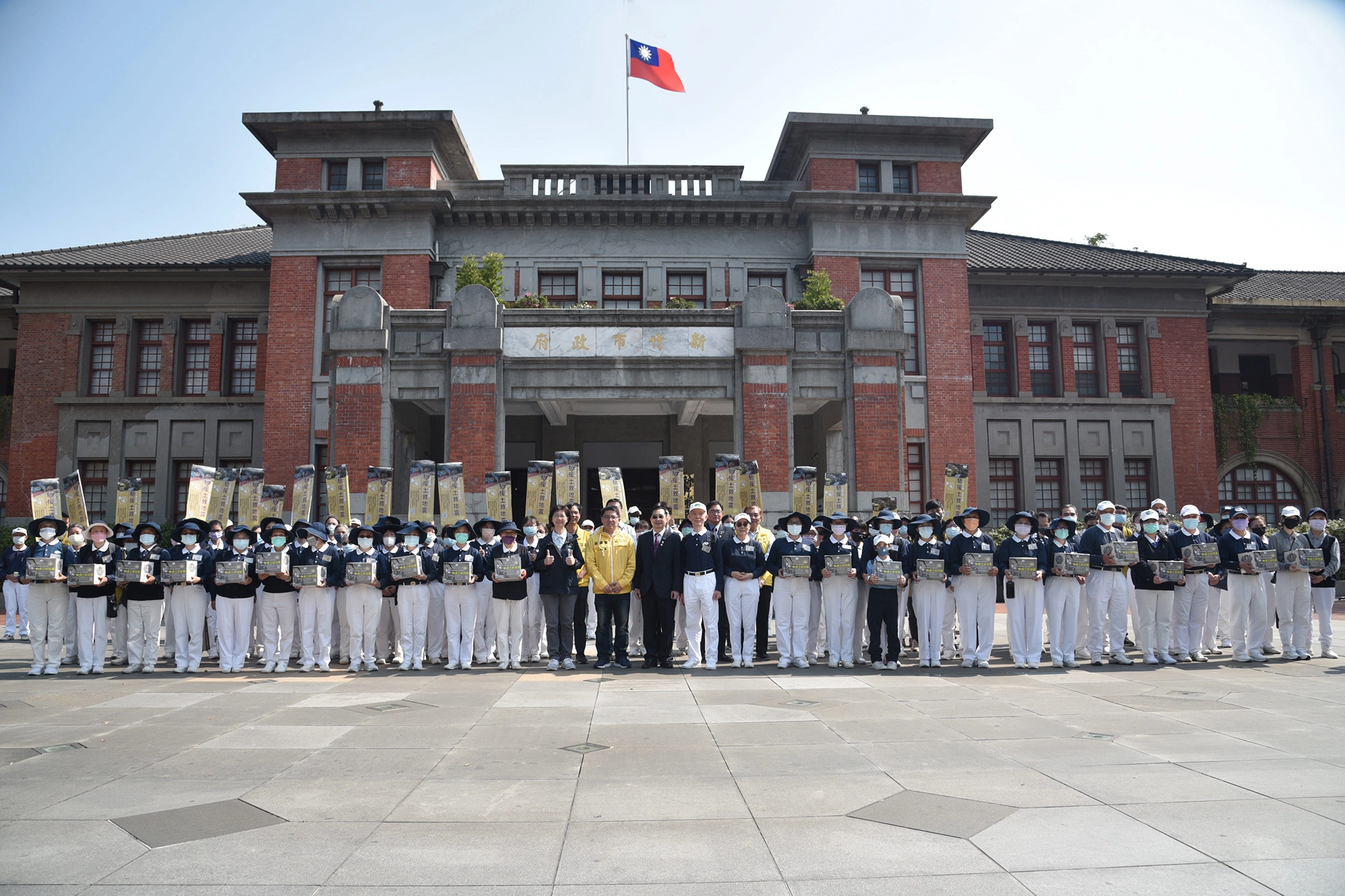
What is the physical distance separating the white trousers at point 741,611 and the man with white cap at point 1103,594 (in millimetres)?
4738

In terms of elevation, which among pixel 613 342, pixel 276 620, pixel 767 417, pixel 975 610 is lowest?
pixel 276 620

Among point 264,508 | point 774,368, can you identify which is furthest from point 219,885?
point 774,368

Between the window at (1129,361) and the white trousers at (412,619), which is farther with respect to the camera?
the window at (1129,361)

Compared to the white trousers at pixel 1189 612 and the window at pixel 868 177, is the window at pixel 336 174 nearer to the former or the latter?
the window at pixel 868 177

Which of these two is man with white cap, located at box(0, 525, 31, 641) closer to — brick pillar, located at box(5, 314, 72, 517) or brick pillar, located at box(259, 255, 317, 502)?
brick pillar, located at box(259, 255, 317, 502)

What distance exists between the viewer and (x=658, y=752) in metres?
7.12

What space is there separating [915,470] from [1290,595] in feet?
44.0

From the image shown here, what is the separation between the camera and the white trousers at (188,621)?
11969mm

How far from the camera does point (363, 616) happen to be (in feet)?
40.0

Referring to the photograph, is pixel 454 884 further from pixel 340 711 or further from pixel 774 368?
pixel 774 368

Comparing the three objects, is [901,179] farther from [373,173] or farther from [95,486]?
[95,486]

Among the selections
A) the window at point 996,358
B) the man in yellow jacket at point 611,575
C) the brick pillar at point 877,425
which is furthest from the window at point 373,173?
the window at point 996,358

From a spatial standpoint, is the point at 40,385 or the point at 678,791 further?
the point at 40,385

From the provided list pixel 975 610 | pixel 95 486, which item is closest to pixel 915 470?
pixel 975 610
